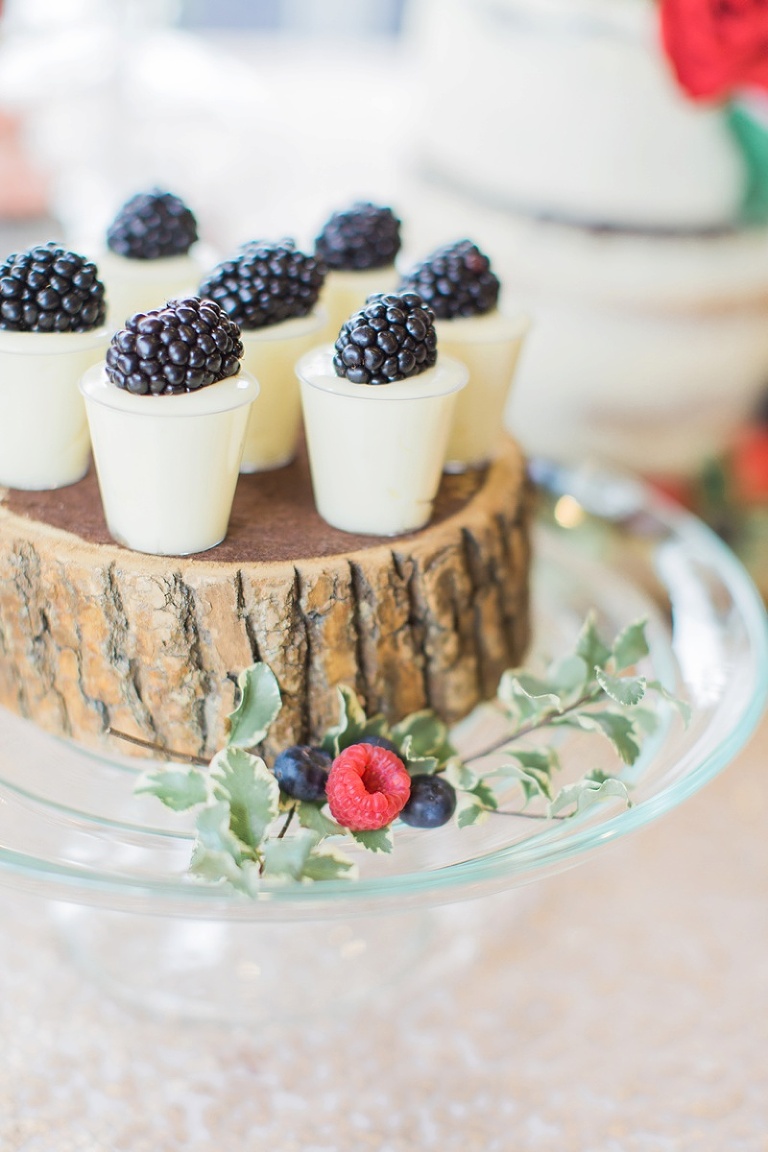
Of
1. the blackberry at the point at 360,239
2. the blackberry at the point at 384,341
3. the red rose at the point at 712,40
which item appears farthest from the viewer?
the red rose at the point at 712,40

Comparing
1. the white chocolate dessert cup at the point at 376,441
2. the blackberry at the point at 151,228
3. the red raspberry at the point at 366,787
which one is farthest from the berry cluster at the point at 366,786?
the blackberry at the point at 151,228

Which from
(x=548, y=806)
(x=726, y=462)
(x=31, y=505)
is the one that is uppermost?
(x=31, y=505)

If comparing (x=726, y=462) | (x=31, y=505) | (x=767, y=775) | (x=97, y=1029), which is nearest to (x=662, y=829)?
(x=767, y=775)

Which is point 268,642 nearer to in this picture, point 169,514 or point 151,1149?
point 169,514

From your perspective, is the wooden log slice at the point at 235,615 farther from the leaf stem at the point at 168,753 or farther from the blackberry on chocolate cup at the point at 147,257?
the blackberry on chocolate cup at the point at 147,257

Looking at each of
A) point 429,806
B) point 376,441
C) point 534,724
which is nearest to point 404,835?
point 429,806

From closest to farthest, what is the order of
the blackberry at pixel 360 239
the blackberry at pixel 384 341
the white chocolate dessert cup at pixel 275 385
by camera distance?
the blackberry at pixel 384 341
the white chocolate dessert cup at pixel 275 385
the blackberry at pixel 360 239

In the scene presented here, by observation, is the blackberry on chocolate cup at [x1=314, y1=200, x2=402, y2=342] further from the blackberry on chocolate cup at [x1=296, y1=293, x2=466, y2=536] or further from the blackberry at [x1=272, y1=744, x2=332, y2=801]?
the blackberry at [x1=272, y1=744, x2=332, y2=801]
